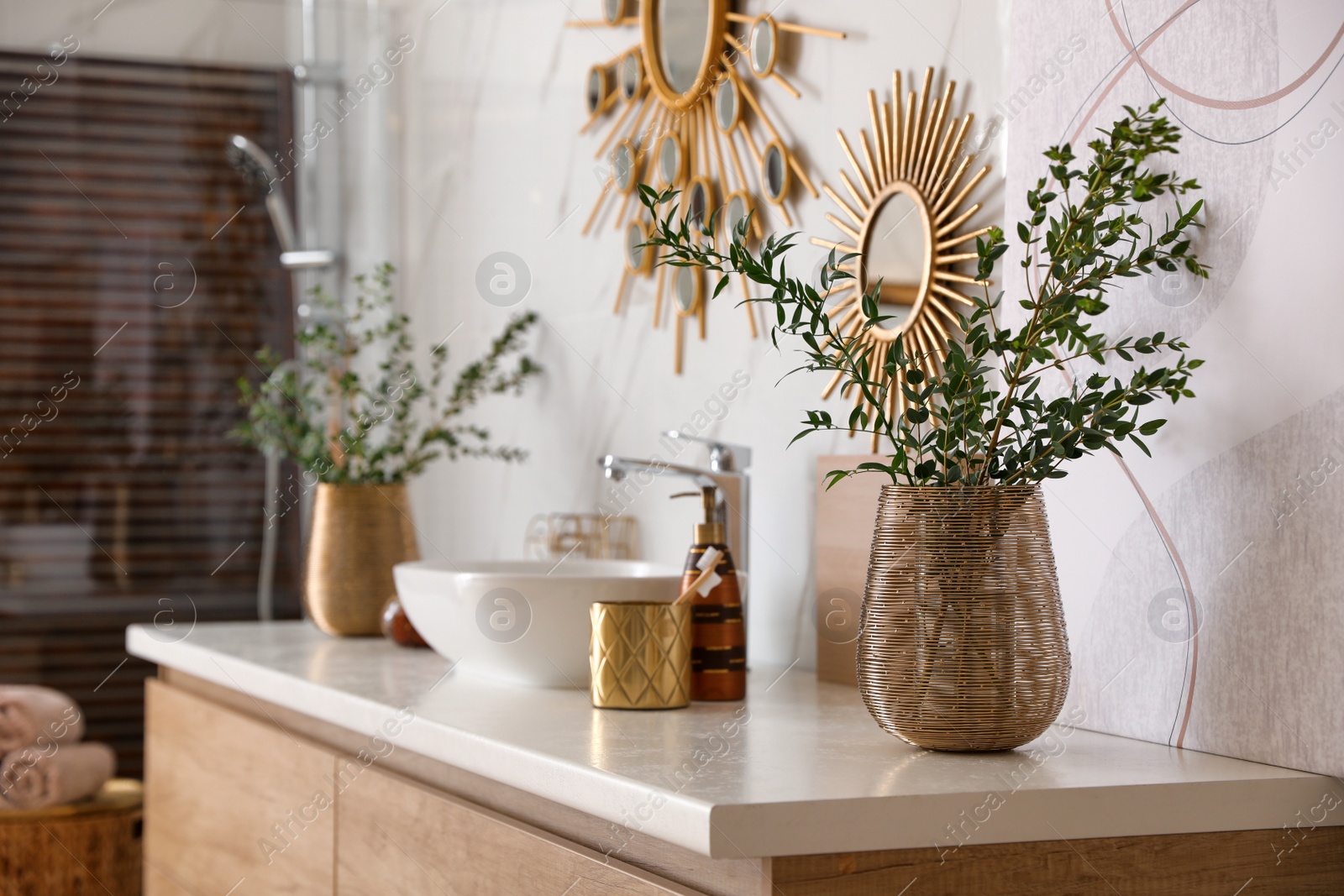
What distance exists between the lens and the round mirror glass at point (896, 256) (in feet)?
4.57

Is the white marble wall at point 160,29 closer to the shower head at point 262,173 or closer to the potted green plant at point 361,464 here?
the shower head at point 262,173

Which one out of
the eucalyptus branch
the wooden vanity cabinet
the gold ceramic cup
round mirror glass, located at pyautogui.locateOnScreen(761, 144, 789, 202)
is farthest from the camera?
the eucalyptus branch

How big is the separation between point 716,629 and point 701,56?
76 cm

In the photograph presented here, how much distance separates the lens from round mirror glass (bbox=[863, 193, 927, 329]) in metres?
1.39

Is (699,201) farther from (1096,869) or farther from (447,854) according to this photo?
(1096,869)

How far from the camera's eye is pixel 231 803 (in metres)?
1.67

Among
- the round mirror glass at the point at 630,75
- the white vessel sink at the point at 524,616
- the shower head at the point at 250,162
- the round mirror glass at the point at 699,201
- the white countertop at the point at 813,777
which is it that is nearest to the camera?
the white countertop at the point at 813,777

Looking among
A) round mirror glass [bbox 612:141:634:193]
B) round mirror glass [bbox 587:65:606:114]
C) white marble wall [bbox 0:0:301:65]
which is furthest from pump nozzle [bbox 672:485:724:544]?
white marble wall [bbox 0:0:301:65]

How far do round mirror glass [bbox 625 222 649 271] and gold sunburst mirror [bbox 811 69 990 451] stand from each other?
43 centimetres

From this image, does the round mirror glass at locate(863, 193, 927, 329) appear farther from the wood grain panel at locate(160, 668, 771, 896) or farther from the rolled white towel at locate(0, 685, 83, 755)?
the rolled white towel at locate(0, 685, 83, 755)

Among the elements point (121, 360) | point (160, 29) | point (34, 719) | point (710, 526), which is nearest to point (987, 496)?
point (710, 526)

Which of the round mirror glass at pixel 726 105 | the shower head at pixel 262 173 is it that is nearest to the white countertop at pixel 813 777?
the round mirror glass at pixel 726 105

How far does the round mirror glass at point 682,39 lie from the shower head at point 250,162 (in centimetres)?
107

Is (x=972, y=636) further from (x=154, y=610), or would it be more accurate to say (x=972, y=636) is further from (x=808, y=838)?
(x=154, y=610)
